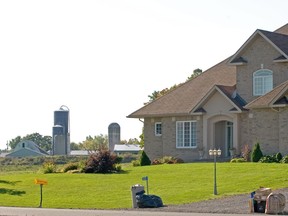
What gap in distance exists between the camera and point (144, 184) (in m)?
39.9

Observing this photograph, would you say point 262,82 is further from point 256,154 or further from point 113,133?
point 113,133

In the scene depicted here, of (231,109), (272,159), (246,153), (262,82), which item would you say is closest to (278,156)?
(272,159)

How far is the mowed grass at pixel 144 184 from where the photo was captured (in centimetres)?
3519

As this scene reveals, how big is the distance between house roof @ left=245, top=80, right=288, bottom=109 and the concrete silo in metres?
51.6

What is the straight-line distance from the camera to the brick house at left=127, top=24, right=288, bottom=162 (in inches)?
1912

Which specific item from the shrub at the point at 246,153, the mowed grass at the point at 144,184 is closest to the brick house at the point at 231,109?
the shrub at the point at 246,153

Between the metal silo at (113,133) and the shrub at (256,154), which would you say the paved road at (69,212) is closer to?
the shrub at (256,154)

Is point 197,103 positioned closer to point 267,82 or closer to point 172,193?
point 267,82

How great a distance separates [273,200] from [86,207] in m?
8.50

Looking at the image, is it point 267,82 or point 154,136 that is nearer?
point 267,82

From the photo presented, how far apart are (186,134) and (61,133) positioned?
154ft

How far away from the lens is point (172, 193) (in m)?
36.2

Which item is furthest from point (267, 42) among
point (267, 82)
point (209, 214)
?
point (209, 214)

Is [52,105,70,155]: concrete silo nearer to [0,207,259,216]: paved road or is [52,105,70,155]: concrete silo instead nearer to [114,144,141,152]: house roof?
[114,144,141,152]: house roof
